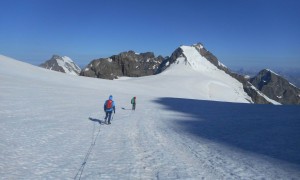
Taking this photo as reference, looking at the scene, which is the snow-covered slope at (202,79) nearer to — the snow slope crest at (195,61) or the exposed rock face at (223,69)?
the snow slope crest at (195,61)

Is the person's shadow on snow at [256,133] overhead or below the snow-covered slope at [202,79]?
below

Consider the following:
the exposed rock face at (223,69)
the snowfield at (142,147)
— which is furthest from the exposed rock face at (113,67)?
the snowfield at (142,147)

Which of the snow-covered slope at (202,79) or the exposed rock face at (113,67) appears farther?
the exposed rock face at (113,67)

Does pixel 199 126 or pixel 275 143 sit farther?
pixel 199 126

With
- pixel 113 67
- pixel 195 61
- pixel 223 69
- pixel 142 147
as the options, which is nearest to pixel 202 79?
pixel 195 61

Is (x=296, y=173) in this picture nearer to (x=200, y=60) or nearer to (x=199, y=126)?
(x=199, y=126)

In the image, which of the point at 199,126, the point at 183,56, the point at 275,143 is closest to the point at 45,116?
the point at 199,126

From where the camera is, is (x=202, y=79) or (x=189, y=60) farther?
(x=189, y=60)

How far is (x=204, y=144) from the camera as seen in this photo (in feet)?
54.1

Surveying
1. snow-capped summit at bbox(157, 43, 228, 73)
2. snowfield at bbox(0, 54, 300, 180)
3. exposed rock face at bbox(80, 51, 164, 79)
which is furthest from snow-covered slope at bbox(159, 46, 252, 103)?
snowfield at bbox(0, 54, 300, 180)

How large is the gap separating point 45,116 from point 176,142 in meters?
12.1

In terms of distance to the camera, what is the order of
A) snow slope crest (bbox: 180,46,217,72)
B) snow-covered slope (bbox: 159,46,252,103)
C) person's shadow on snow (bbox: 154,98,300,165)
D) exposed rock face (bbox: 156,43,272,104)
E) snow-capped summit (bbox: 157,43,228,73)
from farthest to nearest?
snow-capped summit (bbox: 157,43,228,73)
snow slope crest (bbox: 180,46,217,72)
exposed rock face (bbox: 156,43,272,104)
snow-covered slope (bbox: 159,46,252,103)
person's shadow on snow (bbox: 154,98,300,165)

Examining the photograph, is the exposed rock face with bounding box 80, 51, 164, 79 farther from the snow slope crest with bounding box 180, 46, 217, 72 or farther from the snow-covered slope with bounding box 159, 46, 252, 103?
the snow slope crest with bounding box 180, 46, 217, 72

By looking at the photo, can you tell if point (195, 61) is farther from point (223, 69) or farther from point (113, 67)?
point (113, 67)
